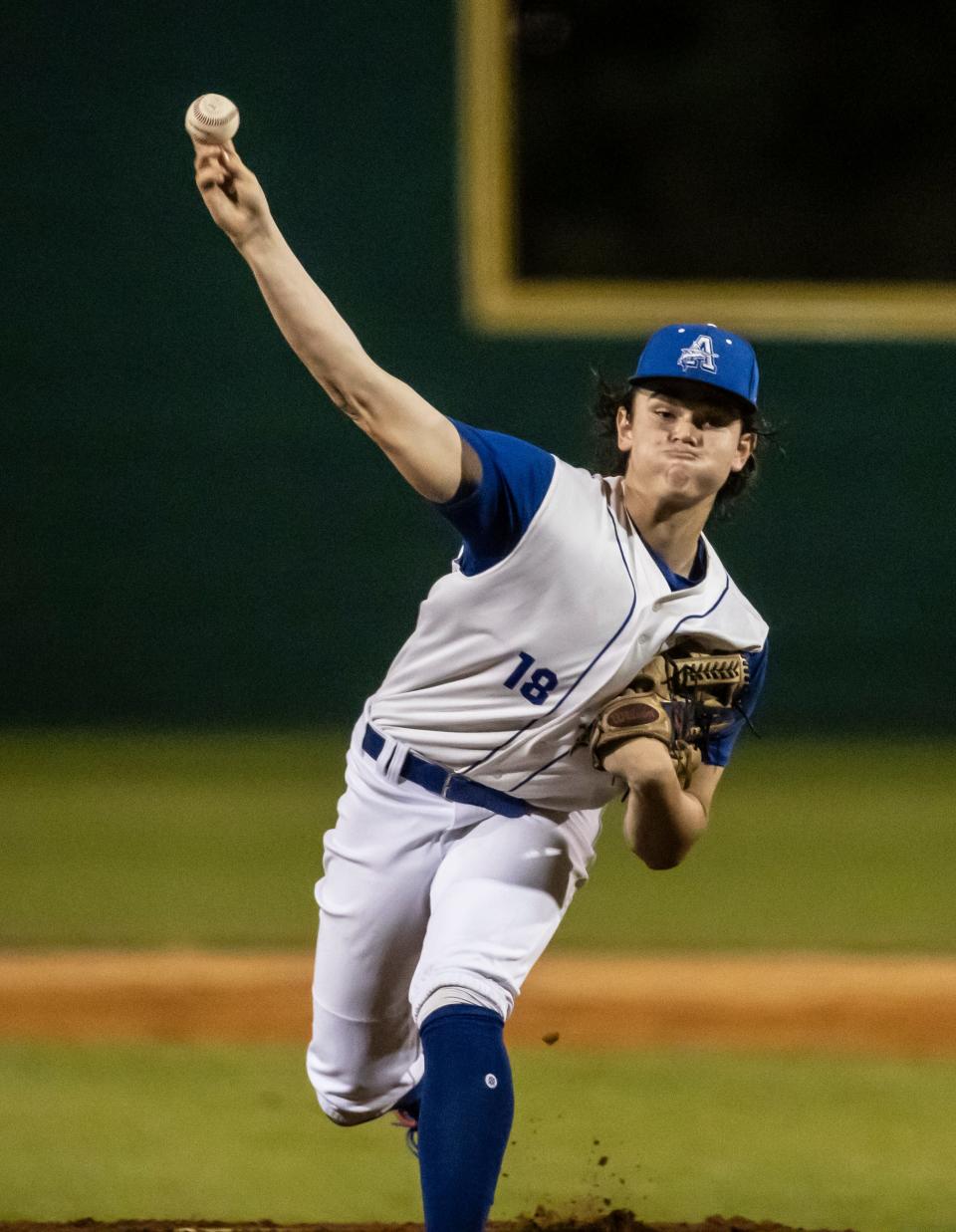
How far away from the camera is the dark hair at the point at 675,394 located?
9.82 ft

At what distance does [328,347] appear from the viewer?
2586 millimetres

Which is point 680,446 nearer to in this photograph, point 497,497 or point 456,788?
point 497,497

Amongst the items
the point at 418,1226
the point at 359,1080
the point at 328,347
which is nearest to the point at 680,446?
the point at 328,347

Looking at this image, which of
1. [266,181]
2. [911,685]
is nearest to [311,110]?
[266,181]

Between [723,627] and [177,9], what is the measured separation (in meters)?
5.14

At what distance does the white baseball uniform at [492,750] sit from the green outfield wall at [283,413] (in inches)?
163

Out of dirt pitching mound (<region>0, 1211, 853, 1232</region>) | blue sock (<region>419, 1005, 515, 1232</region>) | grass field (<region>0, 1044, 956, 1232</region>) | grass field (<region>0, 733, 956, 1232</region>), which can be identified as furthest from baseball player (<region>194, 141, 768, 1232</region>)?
grass field (<region>0, 733, 956, 1232</region>)

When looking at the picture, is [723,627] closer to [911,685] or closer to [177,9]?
[911,685]

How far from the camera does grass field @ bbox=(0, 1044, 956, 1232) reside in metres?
3.38

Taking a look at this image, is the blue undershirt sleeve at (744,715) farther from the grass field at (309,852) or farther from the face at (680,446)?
the grass field at (309,852)

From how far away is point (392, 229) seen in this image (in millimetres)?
7355

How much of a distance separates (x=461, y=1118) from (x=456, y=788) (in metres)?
0.60

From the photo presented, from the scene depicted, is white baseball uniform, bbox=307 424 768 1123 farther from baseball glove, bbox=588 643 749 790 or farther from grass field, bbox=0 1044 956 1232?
grass field, bbox=0 1044 956 1232

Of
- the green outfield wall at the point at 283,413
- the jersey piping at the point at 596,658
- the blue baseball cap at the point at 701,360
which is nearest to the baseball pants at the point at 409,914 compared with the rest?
the jersey piping at the point at 596,658
